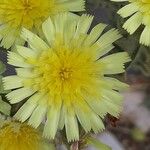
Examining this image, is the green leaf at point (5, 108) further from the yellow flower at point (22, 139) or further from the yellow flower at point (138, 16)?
the yellow flower at point (138, 16)

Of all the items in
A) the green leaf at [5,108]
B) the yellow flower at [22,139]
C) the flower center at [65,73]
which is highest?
the flower center at [65,73]

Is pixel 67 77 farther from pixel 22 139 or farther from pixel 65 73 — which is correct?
pixel 22 139

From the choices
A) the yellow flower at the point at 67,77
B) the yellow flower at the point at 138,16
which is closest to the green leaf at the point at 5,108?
the yellow flower at the point at 67,77

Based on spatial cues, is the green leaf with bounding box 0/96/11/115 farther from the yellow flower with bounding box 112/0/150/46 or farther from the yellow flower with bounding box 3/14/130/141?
the yellow flower with bounding box 112/0/150/46

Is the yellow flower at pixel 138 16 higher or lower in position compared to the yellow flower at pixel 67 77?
higher

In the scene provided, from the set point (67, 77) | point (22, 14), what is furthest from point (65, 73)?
point (22, 14)

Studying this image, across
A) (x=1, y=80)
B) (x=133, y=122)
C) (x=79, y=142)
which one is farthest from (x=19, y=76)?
(x=133, y=122)

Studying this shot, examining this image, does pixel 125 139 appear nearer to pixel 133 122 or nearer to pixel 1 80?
pixel 133 122
